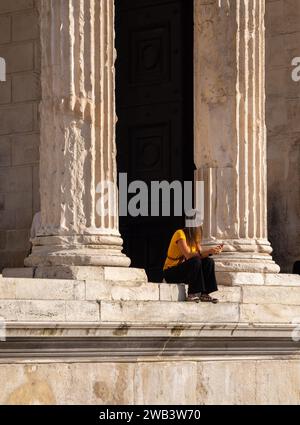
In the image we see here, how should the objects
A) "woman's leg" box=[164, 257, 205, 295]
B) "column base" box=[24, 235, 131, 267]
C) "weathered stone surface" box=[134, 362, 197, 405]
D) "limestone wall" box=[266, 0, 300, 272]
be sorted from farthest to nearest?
1. "limestone wall" box=[266, 0, 300, 272]
2. "woman's leg" box=[164, 257, 205, 295]
3. "column base" box=[24, 235, 131, 267]
4. "weathered stone surface" box=[134, 362, 197, 405]

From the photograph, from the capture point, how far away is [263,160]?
18422mm

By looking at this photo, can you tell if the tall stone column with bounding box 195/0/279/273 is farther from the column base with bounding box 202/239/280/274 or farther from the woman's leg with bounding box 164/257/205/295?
the woman's leg with bounding box 164/257/205/295

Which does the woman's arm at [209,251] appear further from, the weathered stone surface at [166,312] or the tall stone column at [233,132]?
the tall stone column at [233,132]

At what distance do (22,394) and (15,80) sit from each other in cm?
830

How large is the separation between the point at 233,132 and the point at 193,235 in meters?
1.70

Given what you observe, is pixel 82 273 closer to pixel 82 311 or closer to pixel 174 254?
pixel 82 311

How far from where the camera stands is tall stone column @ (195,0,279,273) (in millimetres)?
18109

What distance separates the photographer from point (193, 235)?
17.1m

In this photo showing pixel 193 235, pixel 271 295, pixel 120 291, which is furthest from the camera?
pixel 271 295

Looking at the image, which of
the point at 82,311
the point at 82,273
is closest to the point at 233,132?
the point at 82,273

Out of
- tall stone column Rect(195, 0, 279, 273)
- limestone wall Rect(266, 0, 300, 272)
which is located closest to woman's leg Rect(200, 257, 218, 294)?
tall stone column Rect(195, 0, 279, 273)

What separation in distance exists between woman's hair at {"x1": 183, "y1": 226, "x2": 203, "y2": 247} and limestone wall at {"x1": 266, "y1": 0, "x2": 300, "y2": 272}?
4.22 meters

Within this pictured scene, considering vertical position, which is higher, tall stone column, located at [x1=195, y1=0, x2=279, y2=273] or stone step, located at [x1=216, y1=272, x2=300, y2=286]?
tall stone column, located at [x1=195, y1=0, x2=279, y2=273]
